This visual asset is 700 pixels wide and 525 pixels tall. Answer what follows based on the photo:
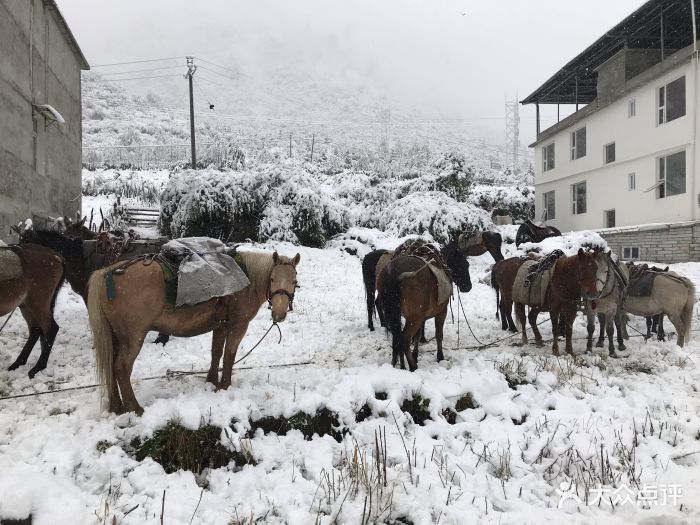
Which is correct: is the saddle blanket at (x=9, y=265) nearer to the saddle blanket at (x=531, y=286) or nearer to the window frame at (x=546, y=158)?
the saddle blanket at (x=531, y=286)

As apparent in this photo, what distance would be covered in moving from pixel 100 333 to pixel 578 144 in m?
22.8

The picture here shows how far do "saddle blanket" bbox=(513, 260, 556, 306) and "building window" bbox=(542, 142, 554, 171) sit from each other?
19029 millimetres

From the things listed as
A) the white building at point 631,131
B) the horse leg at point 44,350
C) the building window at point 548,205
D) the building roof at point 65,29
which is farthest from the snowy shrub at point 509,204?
the horse leg at point 44,350

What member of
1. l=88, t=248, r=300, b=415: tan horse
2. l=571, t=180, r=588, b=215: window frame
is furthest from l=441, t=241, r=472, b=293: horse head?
l=571, t=180, r=588, b=215: window frame

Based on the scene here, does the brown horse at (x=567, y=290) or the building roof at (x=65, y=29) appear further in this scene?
the building roof at (x=65, y=29)

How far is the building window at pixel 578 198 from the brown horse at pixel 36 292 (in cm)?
2142

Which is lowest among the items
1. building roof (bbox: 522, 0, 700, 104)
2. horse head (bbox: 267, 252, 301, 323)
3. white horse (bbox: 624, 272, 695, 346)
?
white horse (bbox: 624, 272, 695, 346)

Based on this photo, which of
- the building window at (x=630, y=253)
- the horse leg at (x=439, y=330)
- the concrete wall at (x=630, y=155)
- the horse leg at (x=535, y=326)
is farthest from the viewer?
the building window at (x=630, y=253)

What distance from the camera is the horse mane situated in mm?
4207

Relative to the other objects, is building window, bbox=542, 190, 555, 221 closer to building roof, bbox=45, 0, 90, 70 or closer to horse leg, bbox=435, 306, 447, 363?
horse leg, bbox=435, 306, 447, 363

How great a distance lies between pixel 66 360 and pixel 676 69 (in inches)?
764

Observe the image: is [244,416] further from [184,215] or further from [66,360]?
[184,215]

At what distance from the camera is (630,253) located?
16.2 meters

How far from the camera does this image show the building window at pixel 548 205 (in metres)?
22.8
